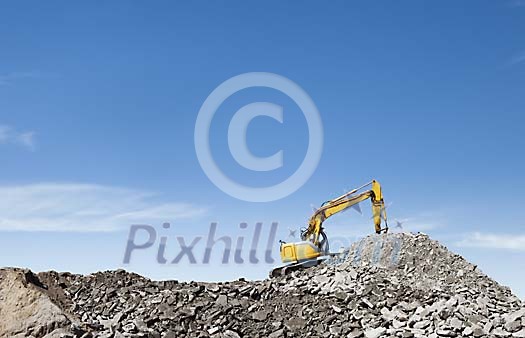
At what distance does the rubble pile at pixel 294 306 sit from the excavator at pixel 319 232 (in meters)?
1.78

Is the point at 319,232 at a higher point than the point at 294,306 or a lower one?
Answer: higher

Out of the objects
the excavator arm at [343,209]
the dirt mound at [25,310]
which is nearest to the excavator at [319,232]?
the excavator arm at [343,209]

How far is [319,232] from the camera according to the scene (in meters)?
22.0

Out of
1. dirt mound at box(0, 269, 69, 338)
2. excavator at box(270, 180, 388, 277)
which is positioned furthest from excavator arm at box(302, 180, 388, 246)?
dirt mound at box(0, 269, 69, 338)

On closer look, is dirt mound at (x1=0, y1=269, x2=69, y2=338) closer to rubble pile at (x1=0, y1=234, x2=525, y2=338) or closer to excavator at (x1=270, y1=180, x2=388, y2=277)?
rubble pile at (x1=0, y1=234, x2=525, y2=338)

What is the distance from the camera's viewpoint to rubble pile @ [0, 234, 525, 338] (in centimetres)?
1473

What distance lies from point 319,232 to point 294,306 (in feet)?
20.0

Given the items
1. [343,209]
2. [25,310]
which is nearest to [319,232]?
[343,209]

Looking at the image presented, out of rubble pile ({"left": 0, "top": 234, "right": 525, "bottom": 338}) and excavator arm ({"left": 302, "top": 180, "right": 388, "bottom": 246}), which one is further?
excavator arm ({"left": 302, "top": 180, "right": 388, "bottom": 246})

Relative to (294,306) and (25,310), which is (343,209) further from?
(25,310)

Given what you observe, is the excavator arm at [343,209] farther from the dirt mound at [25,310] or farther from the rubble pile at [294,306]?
the dirt mound at [25,310]

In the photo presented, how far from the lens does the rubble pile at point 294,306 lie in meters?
14.7

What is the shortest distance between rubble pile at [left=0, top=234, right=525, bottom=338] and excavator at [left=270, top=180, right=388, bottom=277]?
70.2 inches

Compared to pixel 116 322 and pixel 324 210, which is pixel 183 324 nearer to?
pixel 116 322
